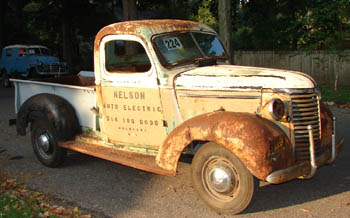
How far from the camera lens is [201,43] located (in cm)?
556

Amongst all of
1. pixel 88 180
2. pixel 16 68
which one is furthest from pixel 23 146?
pixel 16 68

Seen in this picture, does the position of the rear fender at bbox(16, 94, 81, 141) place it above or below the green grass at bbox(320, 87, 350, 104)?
above

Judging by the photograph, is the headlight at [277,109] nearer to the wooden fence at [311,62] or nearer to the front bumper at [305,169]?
the front bumper at [305,169]

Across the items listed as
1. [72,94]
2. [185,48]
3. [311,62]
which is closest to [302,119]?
[185,48]

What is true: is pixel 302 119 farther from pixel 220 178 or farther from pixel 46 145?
pixel 46 145

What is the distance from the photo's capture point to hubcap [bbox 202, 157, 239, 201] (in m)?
4.25

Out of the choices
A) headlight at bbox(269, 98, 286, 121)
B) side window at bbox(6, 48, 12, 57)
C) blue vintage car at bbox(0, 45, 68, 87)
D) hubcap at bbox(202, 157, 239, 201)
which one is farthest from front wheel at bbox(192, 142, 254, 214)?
side window at bbox(6, 48, 12, 57)

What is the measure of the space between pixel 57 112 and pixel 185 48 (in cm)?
208

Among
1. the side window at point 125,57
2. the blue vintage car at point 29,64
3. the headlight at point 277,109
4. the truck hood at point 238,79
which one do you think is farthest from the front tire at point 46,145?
the blue vintage car at point 29,64

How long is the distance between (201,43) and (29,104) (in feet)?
9.07

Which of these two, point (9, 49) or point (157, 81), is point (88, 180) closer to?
point (157, 81)

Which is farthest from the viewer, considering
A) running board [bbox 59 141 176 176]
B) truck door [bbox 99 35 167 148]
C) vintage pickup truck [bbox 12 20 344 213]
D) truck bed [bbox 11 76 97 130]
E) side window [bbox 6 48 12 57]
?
side window [bbox 6 48 12 57]

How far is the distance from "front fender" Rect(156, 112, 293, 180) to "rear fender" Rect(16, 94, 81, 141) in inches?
83.6

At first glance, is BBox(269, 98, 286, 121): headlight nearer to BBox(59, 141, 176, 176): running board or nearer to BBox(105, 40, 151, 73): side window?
BBox(59, 141, 176, 176): running board
